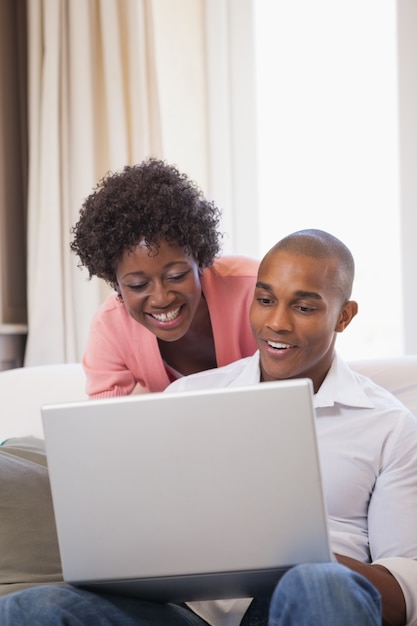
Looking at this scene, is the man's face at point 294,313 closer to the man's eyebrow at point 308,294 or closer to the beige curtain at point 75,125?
the man's eyebrow at point 308,294

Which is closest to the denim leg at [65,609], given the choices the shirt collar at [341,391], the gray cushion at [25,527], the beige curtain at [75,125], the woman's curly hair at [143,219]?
Result: the gray cushion at [25,527]

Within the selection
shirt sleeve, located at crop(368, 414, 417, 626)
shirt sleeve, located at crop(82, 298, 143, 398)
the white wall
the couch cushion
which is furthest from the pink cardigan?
the white wall

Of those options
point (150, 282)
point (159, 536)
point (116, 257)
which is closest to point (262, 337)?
point (150, 282)

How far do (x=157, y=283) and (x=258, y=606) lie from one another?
67 centimetres

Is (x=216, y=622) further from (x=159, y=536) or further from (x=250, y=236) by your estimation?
(x=250, y=236)

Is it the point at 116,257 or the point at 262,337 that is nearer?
the point at 262,337

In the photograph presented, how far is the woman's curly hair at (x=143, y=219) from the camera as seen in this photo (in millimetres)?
1778

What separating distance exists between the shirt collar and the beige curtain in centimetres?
153

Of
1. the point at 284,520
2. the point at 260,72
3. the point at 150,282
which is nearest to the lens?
the point at 284,520

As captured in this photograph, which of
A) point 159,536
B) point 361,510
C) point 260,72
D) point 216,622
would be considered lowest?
point 216,622

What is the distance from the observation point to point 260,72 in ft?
10.4

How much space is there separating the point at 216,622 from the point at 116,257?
2.48 feet

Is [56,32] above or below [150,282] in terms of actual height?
above

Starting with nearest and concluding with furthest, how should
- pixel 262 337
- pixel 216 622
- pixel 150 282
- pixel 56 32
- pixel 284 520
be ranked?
pixel 284 520 → pixel 216 622 → pixel 262 337 → pixel 150 282 → pixel 56 32
